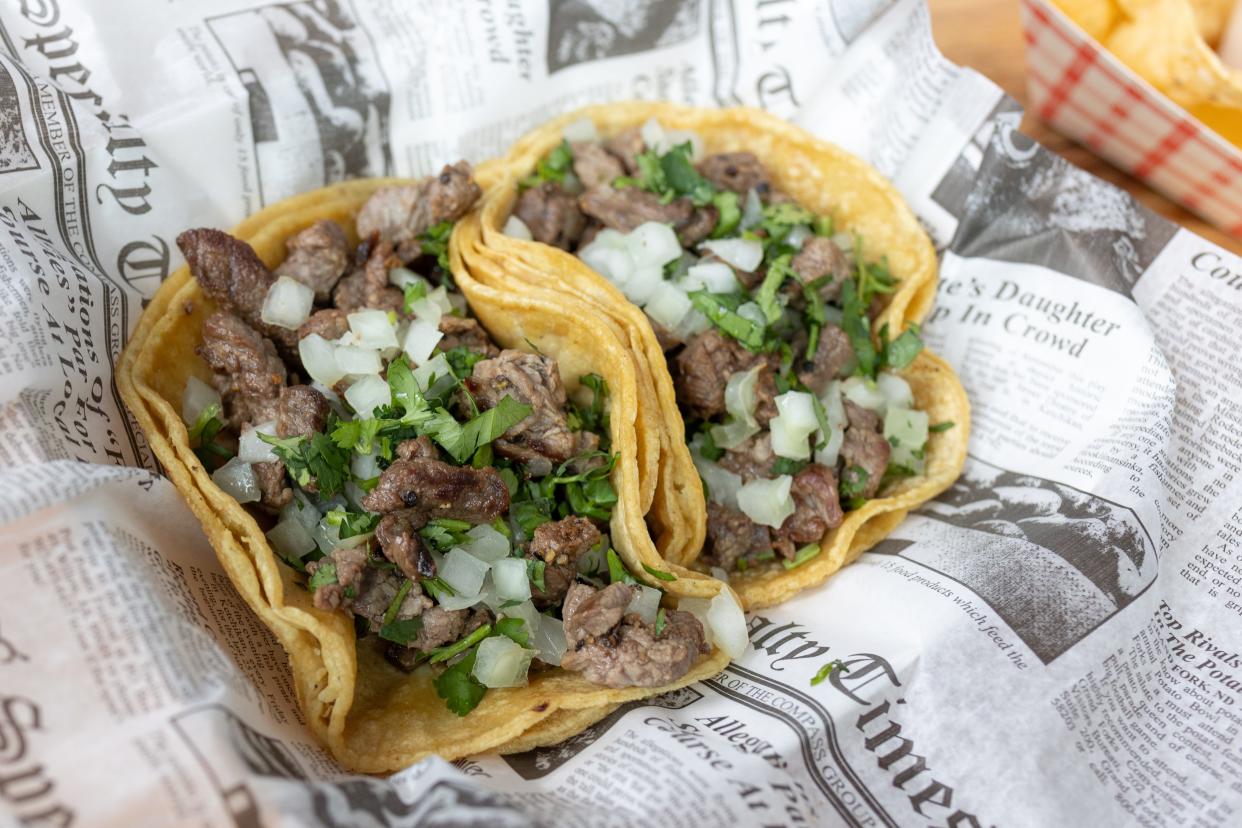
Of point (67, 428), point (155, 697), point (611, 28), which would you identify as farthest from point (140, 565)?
point (611, 28)

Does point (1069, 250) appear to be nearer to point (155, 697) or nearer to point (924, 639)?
point (924, 639)

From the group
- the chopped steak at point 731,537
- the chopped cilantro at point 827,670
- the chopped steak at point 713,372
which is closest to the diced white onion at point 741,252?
the chopped steak at point 713,372

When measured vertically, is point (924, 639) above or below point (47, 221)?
below

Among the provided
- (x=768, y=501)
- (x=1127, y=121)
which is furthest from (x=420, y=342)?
(x=1127, y=121)

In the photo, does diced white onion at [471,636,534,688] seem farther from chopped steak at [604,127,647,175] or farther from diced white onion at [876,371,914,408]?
chopped steak at [604,127,647,175]

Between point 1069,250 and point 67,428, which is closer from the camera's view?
point 67,428

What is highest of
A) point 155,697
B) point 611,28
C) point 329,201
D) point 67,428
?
point 611,28

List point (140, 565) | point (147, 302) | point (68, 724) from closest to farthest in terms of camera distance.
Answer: point (68, 724), point (140, 565), point (147, 302)

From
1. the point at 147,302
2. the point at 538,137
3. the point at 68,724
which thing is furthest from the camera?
the point at 538,137
